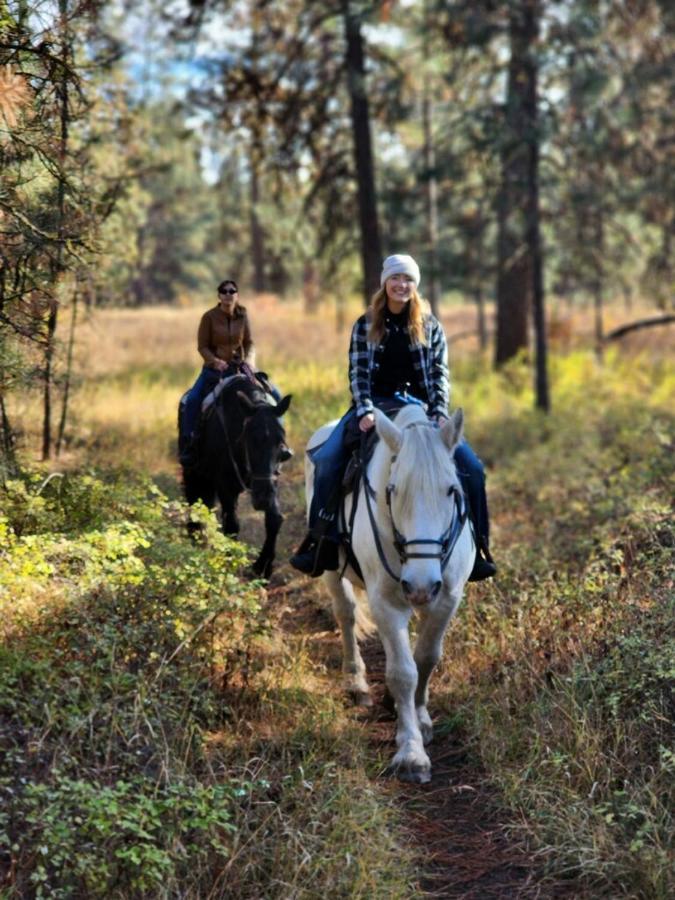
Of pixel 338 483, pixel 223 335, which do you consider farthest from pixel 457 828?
pixel 223 335

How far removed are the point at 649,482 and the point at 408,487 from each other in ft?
20.3

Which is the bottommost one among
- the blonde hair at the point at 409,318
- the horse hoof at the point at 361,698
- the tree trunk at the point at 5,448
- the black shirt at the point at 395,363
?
the horse hoof at the point at 361,698

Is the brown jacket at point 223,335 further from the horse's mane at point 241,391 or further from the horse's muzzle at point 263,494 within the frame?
the horse's muzzle at point 263,494

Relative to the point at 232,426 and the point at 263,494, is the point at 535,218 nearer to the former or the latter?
the point at 232,426

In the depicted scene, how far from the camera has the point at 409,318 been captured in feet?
21.8

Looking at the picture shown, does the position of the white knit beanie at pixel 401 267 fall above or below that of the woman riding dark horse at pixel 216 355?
above

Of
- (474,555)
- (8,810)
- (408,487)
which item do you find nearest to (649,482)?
(474,555)

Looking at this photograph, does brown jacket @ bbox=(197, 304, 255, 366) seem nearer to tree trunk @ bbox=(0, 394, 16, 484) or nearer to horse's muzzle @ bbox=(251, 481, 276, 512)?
horse's muzzle @ bbox=(251, 481, 276, 512)

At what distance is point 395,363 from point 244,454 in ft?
9.35

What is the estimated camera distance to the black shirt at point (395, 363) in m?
6.71

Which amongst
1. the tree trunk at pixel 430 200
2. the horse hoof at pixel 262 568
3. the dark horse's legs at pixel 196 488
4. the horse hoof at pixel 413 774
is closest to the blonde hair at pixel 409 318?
the horse hoof at pixel 413 774

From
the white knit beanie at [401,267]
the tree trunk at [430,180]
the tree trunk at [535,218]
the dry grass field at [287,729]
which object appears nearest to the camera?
the dry grass field at [287,729]

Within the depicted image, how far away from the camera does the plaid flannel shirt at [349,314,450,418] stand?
6.66 m

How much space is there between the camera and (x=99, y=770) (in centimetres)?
458
